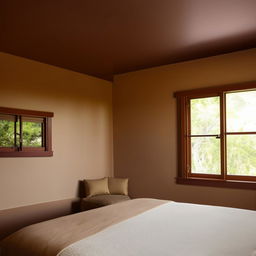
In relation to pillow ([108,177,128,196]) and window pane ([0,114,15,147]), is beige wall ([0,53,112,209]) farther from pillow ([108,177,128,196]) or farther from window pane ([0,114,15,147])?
pillow ([108,177,128,196])

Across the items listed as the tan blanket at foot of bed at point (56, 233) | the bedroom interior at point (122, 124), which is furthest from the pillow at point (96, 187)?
the tan blanket at foot of bed at point (56, 233)

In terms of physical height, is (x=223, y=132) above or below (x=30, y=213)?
above

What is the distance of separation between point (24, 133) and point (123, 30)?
195 centimetres

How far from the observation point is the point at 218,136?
3834 mm

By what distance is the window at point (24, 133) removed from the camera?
3.51m

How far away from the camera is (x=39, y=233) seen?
1888 millimetres

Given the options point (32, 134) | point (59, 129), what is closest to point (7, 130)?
point (32, 134)

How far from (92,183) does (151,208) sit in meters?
1.80

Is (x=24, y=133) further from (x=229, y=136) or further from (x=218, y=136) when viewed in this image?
(x=229, y=136)

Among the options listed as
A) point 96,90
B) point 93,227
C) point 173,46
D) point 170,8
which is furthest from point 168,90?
point 93,227

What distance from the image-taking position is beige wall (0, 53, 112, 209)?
11.6 feet

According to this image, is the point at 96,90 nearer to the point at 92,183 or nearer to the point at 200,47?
the point at 92,183

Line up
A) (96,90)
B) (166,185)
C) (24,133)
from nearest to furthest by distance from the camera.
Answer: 1. (24,133)
2. (166,185)
3. (96,90)

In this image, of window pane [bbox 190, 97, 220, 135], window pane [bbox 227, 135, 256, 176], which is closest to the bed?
window pane [bbox 227, 135, 256, 176]
